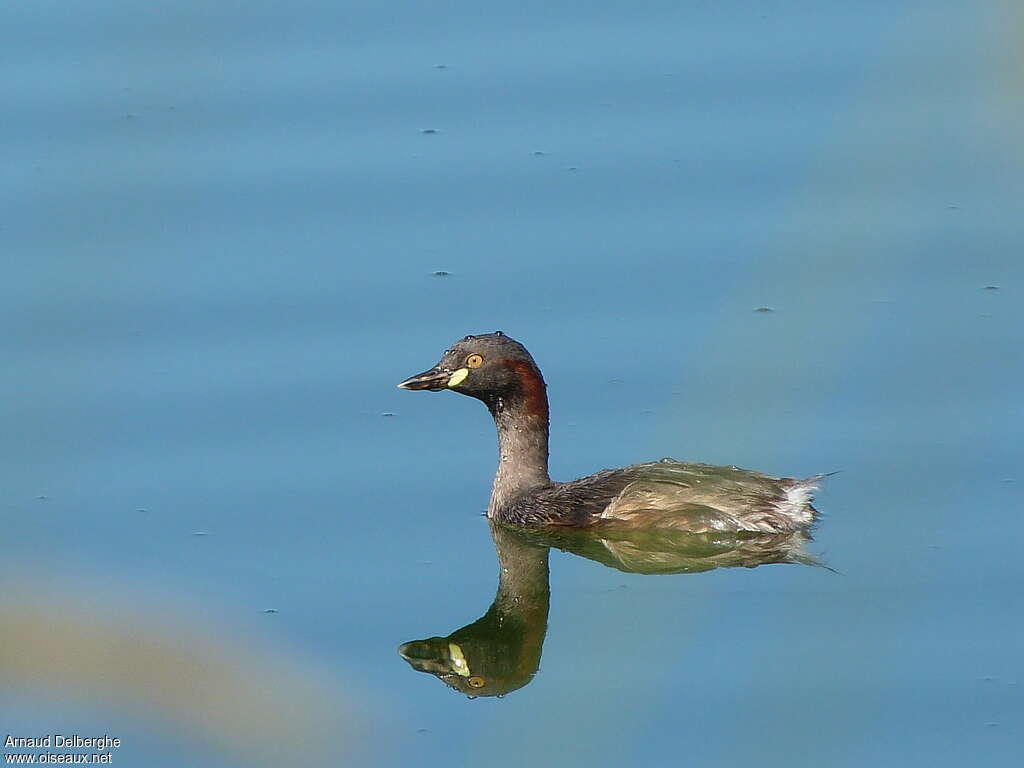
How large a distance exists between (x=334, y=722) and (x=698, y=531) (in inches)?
233

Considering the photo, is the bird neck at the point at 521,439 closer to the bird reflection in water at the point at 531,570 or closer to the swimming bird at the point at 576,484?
the swimming bird at the point at 576,484

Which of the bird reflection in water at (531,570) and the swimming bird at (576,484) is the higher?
the swimming bird at (576,484)

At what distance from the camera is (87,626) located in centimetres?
170

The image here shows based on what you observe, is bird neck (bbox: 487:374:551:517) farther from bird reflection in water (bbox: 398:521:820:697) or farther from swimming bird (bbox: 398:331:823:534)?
bird reflection in water (bbox: 398:521:820:697)

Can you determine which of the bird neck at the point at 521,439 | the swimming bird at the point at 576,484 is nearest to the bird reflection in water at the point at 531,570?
the swimming bird at the point at 576,484

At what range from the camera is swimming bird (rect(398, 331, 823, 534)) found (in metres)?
7.33

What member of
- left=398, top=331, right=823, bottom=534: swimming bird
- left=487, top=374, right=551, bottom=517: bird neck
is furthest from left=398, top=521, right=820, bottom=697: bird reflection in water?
left=487, top=374, right=551, bottom=517: bird neck

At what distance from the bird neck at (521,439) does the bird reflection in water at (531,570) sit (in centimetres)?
23

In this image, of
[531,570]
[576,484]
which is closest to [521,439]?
[576,484]

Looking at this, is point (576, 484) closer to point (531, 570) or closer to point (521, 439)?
point (521, 439)

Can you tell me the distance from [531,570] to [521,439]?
2.55 feet

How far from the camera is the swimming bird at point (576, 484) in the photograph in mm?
7328

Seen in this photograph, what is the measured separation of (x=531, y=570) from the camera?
7.47m

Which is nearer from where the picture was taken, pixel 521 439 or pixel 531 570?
pixel 531 570
